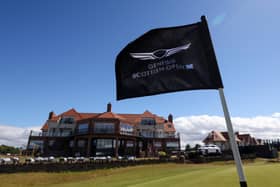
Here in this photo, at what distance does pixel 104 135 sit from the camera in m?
34.6

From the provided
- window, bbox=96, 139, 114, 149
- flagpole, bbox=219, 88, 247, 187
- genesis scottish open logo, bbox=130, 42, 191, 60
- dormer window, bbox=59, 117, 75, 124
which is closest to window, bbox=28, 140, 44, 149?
dormer window, bbox=59, 117, 75, 124

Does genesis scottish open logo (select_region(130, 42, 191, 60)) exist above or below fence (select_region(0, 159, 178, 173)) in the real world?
above

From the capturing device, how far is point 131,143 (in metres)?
40.5

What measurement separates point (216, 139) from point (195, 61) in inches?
2138

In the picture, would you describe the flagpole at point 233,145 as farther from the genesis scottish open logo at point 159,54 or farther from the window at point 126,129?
the window at point 126,129

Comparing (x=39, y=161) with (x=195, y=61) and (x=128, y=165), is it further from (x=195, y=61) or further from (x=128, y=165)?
(x=195, y=61)

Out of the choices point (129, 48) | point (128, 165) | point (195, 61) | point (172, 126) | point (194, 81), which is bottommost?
point (128, 165)

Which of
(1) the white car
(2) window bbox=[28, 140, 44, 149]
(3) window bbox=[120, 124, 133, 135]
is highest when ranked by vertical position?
(3) window bbox=[120, 124, 133, 135]

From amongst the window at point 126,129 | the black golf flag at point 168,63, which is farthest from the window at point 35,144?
the black golf flag at point 168,63

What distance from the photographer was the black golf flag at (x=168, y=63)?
399 centimetres

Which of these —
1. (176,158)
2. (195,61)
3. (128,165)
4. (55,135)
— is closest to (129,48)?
(195,61)

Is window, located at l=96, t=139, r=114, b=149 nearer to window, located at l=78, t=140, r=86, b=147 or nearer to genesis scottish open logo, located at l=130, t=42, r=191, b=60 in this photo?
window, located at l=78, t=140, r=86, b=147

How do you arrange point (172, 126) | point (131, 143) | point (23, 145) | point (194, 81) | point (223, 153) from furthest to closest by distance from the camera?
1. point (172, 126)
2. point (23, 145)
3. point (131, 143)
4. point (223, 153)
5. point (194, 81)

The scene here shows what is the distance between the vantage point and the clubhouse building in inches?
1463
